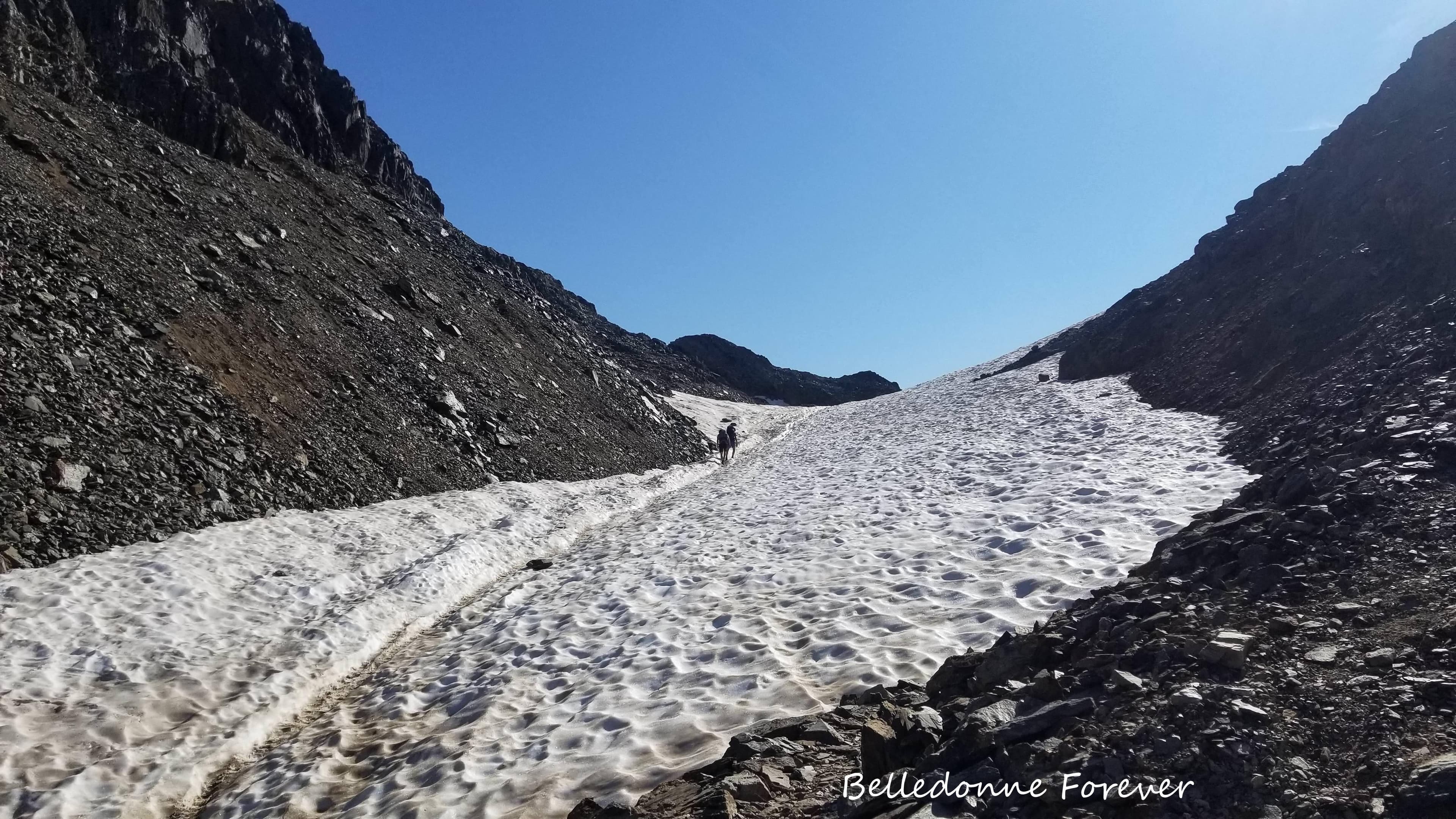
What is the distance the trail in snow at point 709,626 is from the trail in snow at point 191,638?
2.16 feet

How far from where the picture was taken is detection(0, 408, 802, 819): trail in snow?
7.19 metres

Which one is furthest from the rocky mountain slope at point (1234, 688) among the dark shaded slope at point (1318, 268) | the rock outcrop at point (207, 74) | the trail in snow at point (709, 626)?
the rock outcrop at point (207, 74)

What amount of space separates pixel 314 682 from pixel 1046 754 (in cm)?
845

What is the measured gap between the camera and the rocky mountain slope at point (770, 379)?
3711 inches

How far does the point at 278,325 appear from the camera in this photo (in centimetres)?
2094

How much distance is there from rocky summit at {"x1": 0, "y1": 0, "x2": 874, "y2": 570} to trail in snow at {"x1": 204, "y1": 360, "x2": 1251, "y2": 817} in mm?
5694

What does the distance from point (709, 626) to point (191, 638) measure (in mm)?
6576

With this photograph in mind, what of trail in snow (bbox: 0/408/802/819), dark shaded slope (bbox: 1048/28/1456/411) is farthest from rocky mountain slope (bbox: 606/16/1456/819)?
dark shaded slope (bbox: 1048/28/1456/411)

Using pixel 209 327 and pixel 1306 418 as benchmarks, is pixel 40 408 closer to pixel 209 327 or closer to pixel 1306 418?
pixel 209 327

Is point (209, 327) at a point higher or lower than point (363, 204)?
lower

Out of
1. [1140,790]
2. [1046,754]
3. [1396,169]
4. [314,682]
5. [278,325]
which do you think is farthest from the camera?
[1396,169]

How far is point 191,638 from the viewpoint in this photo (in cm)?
986

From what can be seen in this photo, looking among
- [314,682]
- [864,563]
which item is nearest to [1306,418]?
[864,563]

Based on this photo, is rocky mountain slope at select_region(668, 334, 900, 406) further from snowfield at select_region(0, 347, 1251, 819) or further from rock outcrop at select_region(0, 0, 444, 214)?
snowfield at select_region(0, 347, 1251, 819)
